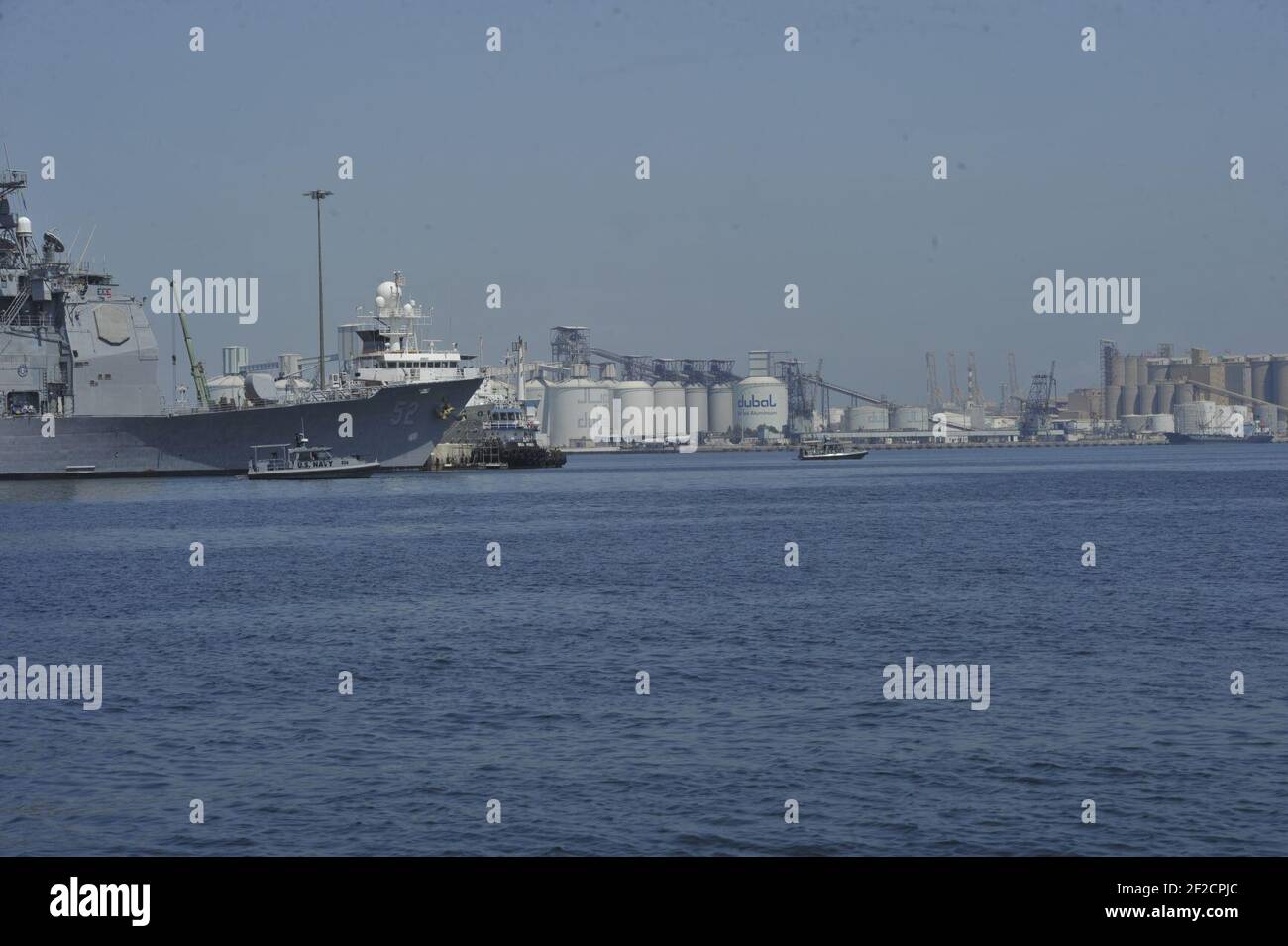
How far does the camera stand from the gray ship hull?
284 feet

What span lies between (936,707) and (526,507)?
54.1 m

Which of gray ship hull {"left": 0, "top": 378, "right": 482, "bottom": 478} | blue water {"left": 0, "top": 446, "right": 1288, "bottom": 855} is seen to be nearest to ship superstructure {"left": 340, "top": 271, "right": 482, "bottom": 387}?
gray ship hull {"left": 0, "top": 378, "right": 482, "bottom": 478}

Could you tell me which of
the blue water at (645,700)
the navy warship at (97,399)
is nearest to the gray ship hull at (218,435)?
the navy warship at (97,399)

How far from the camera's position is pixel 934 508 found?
71.9 m

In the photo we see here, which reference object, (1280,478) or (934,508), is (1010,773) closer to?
(934,508)

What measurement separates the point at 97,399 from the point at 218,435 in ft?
26.5

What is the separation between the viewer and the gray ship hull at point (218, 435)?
86688 millimetres

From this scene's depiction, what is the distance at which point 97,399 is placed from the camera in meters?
88.1

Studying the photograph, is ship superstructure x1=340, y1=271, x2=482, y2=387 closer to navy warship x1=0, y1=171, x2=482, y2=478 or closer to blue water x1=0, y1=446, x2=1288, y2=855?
navy warship x1=0, y1=171, x2=482, y2=478

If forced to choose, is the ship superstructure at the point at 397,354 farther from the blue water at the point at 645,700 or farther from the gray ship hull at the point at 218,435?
the blue water at the point at 645,700

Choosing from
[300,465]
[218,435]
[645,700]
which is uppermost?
[218,435]

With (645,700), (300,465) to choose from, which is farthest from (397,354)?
(645,700)

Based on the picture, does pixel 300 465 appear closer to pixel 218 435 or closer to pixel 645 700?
pixel 218 435
